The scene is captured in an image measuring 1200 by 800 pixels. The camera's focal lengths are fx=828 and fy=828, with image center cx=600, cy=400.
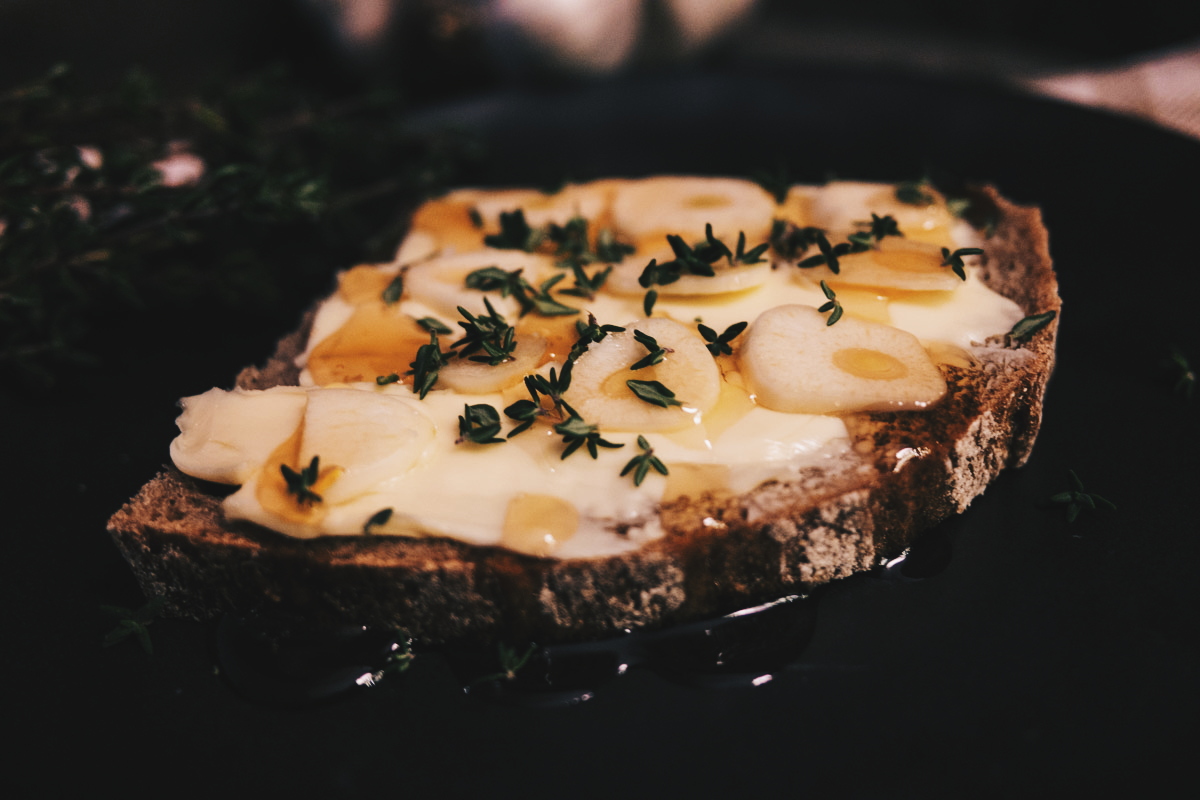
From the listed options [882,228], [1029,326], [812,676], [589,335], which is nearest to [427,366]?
[589,335]

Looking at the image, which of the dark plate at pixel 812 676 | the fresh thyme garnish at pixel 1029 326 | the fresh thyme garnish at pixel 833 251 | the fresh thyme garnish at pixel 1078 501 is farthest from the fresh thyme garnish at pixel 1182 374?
the fresh thyme garnish at pixel 833 251

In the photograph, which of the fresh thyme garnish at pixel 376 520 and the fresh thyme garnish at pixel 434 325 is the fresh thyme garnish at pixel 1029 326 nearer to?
the fresh thyme garnish at pixel 434 325

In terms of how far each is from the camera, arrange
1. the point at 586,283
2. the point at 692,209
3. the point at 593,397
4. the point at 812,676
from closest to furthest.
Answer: the point at 812,676, the point at 593,397, the point at 586,283, the point at 692,209

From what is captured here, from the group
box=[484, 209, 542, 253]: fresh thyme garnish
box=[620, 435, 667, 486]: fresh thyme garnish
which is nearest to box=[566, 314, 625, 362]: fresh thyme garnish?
box=[620, 435, 667, 486]: fresh thyme garnish

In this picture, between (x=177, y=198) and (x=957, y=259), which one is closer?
(x=957, y=259)

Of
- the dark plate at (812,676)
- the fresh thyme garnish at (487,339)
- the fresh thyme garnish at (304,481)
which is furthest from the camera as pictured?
the fresh thyme garnish at (487,339)

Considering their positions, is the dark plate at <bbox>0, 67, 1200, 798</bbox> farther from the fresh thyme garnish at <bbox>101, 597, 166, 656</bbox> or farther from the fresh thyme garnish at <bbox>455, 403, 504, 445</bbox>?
the fresh thyme garnish at <bbox>455, 403, 504, 445</bbox>

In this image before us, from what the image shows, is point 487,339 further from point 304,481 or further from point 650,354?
point 304,481
